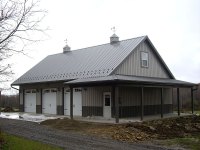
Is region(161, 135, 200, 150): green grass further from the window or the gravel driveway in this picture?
the window

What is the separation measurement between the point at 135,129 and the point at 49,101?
13489mm

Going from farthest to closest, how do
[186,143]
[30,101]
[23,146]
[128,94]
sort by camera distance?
[30,101], [128,94], [186,143], [23,146]

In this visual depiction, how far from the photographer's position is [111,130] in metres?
16.6

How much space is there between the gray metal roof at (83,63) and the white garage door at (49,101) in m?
1.23

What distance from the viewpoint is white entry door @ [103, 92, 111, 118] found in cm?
2289

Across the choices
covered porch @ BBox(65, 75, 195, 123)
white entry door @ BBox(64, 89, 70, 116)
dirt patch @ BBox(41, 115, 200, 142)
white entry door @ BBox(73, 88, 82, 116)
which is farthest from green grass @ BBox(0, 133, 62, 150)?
white entry door @ BBox(64, 89, 70, 116)

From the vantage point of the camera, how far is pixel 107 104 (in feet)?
75.8

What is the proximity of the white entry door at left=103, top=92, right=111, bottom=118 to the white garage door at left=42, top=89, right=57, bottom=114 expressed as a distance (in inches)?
248

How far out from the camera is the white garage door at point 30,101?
101ft

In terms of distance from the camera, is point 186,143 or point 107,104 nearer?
point 186,143

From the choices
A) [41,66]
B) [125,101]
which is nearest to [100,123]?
[125,101]

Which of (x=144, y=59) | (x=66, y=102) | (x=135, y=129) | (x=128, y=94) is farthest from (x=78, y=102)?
(x=135, y=129)

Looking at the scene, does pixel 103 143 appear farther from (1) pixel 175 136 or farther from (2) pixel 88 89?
(2) pixel 88 89

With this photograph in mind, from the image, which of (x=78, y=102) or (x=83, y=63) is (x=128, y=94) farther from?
(x=83, y=63)
